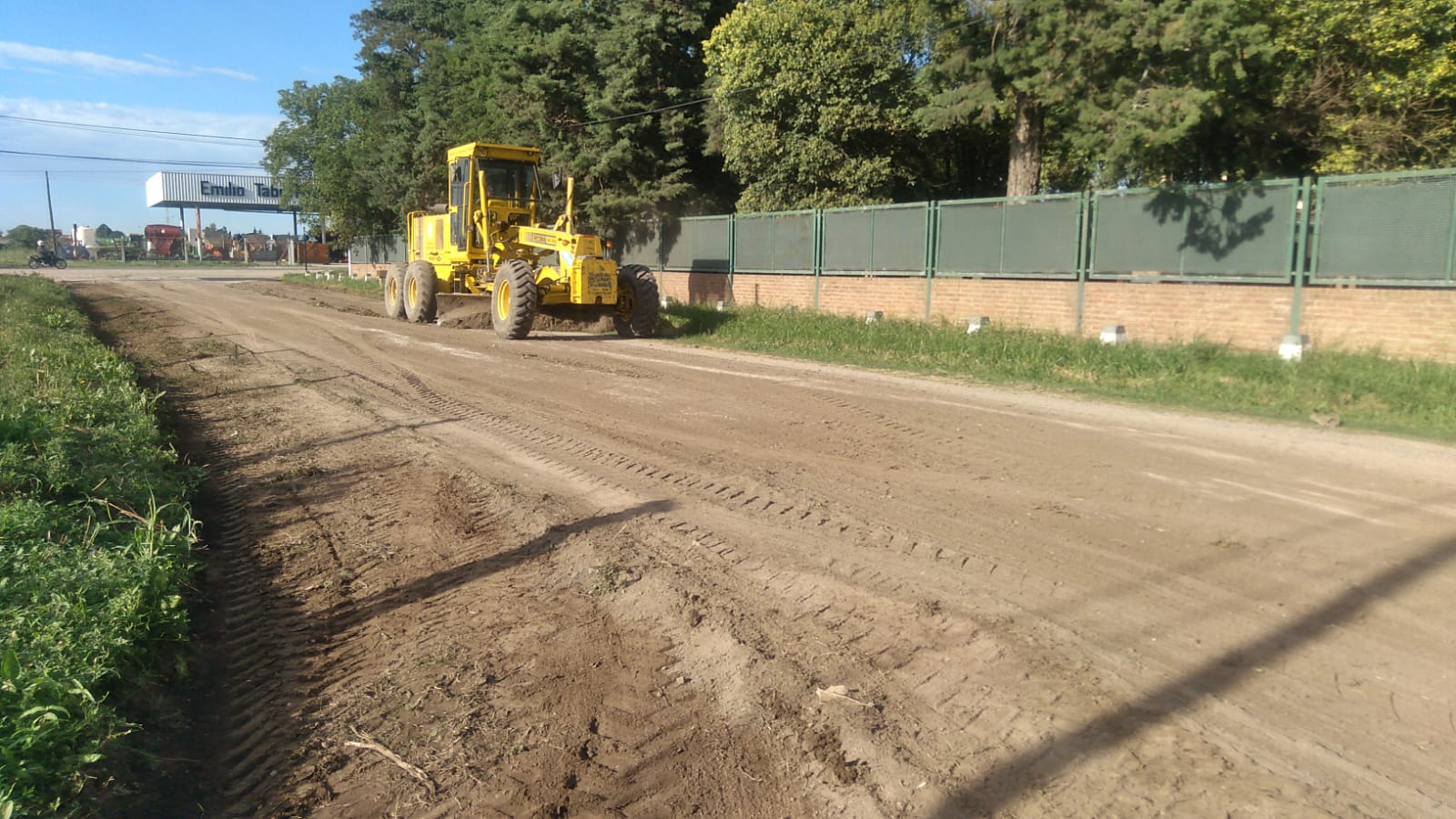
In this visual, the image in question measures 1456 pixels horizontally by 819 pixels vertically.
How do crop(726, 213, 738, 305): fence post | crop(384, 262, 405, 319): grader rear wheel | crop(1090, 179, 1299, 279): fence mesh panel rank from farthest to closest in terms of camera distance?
crop(726, 213, 738, 305): fence post < crop(384, 262, 405, 319): grader rear wheel < crop(1090, 179, 1299, 279): fence mesh panel

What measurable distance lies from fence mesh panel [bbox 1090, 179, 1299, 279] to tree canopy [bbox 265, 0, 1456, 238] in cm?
101

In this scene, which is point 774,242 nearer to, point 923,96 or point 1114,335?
point 923,96

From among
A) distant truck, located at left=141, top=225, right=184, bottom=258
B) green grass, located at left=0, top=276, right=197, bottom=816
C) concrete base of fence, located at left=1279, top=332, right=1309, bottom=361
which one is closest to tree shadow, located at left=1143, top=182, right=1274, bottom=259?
concrete base of fence, located at left=1279, top=332, right=1309, bottom=361

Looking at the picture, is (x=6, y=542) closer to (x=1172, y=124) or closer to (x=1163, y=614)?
(x=1163, y=614)

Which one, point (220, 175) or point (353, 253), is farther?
point (220, 175)

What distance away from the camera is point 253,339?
1764cm

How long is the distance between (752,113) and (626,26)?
6.43m

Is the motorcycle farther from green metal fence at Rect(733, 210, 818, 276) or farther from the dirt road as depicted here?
the dirt road

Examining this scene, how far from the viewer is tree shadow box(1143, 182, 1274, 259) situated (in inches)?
586

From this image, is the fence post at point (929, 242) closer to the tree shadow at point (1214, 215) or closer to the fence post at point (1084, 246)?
the fence post at point (1084, 246)

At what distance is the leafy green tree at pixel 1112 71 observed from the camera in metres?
15.0

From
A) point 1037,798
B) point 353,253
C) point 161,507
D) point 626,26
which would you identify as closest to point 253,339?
point 161,507

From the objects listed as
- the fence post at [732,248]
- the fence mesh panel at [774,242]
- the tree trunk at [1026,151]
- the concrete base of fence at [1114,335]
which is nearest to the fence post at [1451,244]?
the concrete base of fence at [1114,335]

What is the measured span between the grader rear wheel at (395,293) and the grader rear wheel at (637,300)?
7.08 m
